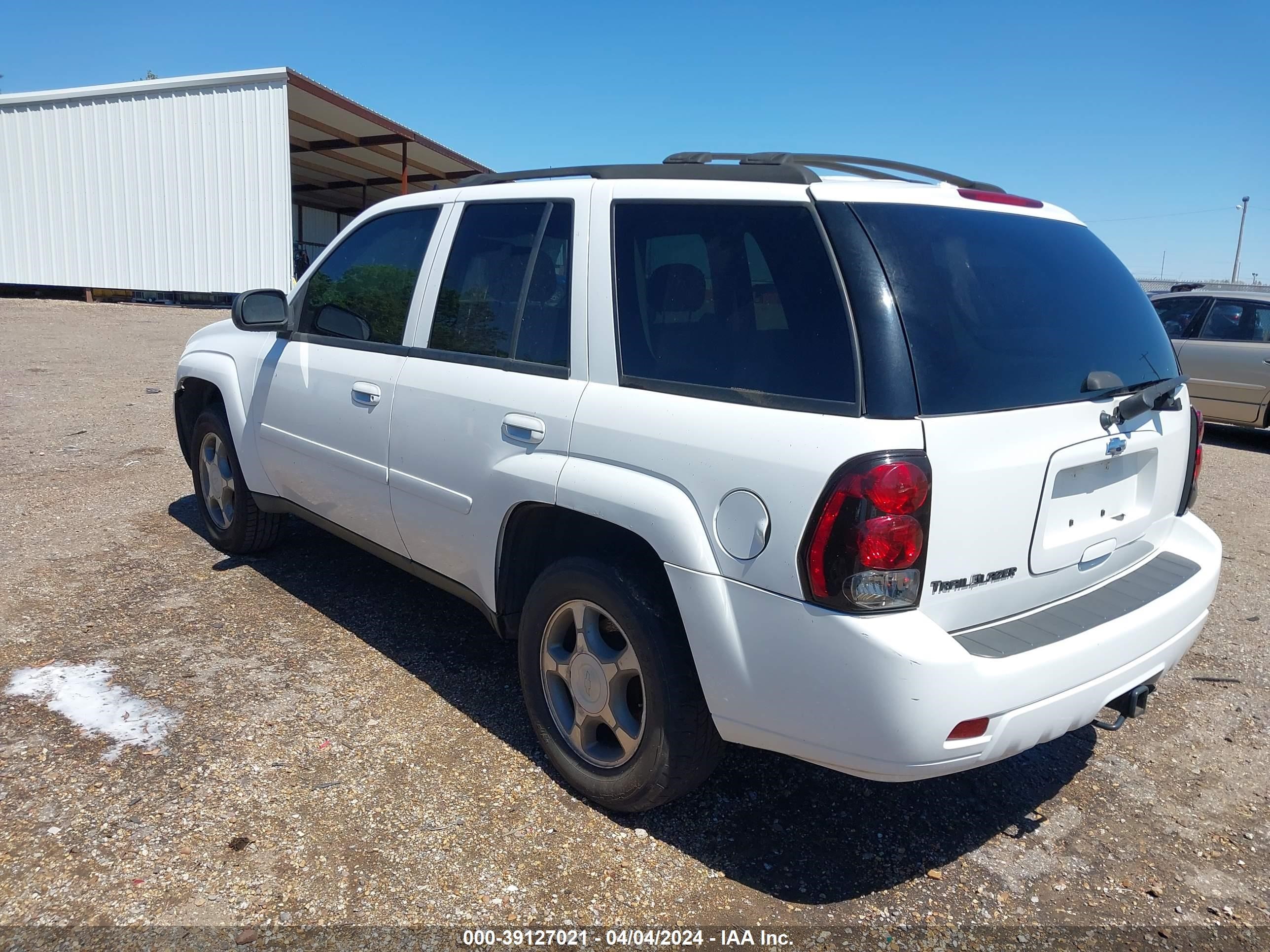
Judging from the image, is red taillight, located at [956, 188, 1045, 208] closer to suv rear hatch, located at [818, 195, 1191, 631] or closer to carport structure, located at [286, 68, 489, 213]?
suv rear hatch, located at [818, 195, 1191, 631]

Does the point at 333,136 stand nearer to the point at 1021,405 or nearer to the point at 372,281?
the point at 372,281

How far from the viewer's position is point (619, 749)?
2854 millimetres

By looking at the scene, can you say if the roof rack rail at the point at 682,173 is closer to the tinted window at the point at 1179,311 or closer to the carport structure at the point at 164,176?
the tinted window at the point at 1179,311

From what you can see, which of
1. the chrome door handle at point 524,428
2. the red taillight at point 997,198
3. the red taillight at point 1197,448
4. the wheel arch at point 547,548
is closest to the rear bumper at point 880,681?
the wheel arch at point 547,548

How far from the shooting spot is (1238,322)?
34.2 feet

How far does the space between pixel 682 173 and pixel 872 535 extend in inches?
53.3

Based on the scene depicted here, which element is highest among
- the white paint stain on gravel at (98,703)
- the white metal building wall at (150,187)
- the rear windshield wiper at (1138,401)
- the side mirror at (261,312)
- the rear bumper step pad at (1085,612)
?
the white metal building wall at (150,187)

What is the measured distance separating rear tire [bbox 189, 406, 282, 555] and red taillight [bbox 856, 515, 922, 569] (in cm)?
356

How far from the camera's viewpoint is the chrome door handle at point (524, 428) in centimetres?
285

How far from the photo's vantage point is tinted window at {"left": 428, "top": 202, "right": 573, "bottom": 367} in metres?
3.01

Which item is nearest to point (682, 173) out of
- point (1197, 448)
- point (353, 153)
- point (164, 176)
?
point (1197, 448)

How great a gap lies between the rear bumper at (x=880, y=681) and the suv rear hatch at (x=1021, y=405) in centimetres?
15

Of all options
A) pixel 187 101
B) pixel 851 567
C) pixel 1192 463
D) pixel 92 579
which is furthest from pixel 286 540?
pixel 187 101

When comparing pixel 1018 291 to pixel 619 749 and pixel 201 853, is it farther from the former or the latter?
pixel 201 853
